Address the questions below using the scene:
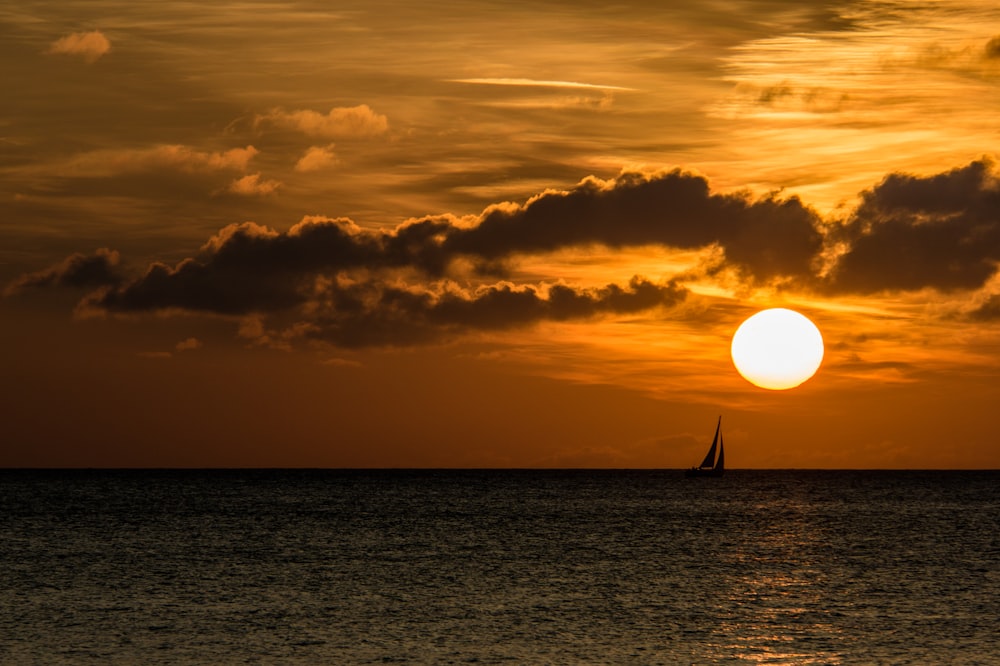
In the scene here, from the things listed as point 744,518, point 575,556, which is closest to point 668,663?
point 575,556

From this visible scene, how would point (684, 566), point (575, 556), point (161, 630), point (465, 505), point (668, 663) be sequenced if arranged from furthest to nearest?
1. point (465, 505)
2. point (575, 556)
3. point (684, 566)
4. point (161, 630)
5. point (668, 663)

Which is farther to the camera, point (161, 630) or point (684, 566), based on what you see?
A: point (684, 566)

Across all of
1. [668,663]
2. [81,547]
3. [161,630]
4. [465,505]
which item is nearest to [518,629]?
[668,663]

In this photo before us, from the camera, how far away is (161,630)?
161ft

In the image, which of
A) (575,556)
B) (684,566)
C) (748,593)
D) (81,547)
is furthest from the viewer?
(81,547)

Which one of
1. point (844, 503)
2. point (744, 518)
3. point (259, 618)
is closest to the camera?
point (259, 618)

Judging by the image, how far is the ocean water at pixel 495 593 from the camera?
45.3 meters

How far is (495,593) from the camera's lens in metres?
62.4

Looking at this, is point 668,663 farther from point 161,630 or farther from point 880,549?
point 880,549

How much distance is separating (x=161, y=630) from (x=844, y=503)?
165m

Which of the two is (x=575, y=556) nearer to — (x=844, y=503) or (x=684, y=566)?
(x=684, y=566)

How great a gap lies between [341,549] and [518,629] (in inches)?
1703

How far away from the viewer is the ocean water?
149ft

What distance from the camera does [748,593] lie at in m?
63.7
